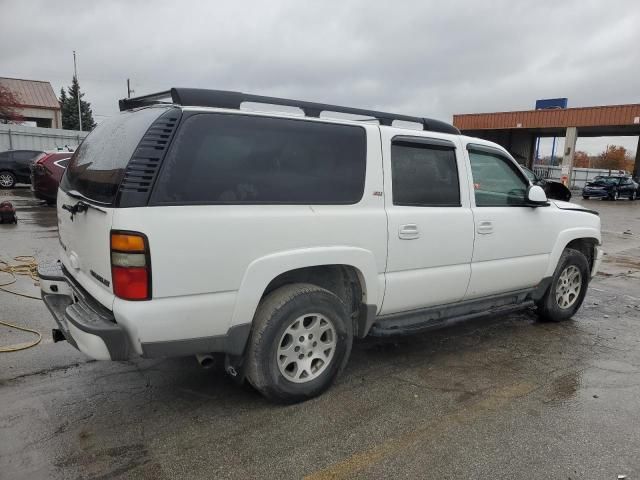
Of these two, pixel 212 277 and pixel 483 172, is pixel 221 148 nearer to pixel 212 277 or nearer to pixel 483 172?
pixel 212 277

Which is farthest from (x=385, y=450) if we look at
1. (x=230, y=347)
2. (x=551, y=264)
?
(x=551, y=264)

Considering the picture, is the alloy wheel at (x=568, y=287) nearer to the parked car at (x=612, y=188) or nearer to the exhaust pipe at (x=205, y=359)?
the exhaust pipe at (x=205, y=359)

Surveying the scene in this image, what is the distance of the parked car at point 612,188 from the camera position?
96.6ft

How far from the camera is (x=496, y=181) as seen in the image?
4582 millimetres

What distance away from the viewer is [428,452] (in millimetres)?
2867

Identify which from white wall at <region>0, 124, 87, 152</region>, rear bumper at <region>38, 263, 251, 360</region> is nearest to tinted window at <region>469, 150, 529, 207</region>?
rear bumper at <region>38, 263, 251, 360</region>

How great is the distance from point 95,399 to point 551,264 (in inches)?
165

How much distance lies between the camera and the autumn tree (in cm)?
3922

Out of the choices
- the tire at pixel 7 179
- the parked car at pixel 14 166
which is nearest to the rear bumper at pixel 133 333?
the parked car at pixel 14 166

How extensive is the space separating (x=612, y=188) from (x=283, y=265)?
104 ft

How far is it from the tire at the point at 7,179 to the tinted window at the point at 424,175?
19.8 metres

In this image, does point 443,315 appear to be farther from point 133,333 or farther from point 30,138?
point 30,138

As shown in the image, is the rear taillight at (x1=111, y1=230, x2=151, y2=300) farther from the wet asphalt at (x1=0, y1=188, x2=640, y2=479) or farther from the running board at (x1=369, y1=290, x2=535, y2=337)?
the running board at (x1=369, y1=290, x2=535, y2=337)

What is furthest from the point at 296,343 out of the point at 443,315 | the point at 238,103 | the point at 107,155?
the point at 107,155
